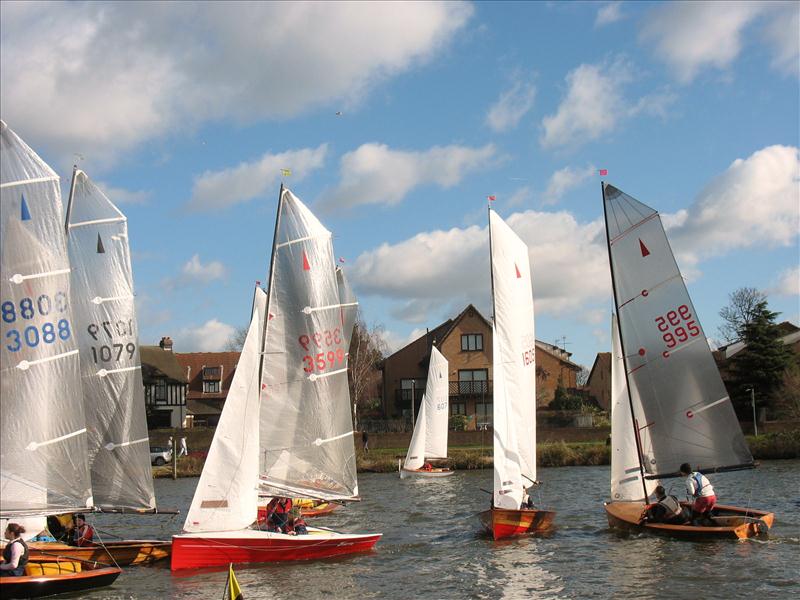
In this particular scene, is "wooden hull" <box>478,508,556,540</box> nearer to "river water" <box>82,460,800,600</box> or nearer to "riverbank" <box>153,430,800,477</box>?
"river water" <box>82,460,800,600</box>

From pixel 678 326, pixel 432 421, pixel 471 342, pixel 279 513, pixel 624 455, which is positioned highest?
pixel 471 342

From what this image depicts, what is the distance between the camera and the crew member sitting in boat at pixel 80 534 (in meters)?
19.8

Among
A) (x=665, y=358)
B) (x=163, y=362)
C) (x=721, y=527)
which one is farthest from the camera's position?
(x=163, y=362)

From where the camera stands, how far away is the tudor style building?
243ft

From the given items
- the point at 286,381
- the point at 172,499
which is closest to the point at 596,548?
the point at 286,381

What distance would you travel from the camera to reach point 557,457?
52312mm

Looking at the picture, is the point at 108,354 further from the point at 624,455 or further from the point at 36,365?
the point at 624,455

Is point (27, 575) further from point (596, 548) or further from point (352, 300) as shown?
point (352, 300)

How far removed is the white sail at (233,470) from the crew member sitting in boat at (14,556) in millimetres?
4075

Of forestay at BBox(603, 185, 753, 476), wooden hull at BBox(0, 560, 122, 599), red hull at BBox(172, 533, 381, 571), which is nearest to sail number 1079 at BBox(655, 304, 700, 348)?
forestay at BBox(603, 185, 753, 476)

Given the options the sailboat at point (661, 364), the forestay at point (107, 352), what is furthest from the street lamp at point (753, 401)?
the forestay at point (107, 352)

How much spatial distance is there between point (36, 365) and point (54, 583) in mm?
4133

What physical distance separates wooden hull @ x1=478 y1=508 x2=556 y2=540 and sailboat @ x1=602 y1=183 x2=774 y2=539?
2.15 meters

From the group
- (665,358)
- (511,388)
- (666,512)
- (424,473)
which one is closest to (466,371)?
(424,473)
